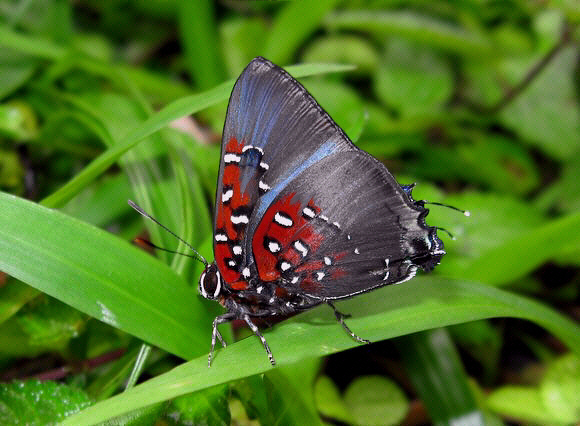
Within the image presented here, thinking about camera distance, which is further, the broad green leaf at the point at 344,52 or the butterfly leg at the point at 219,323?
the broad green leaf at the point at 344,52

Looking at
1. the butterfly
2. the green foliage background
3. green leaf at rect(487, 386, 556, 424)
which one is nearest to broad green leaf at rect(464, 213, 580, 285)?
the green foliage background

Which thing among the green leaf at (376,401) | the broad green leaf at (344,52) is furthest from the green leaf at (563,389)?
the broad green leaf at (344,52)

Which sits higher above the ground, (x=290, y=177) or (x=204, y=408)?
(x=290, y=177)

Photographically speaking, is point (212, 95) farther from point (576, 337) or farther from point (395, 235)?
point (576, 337)

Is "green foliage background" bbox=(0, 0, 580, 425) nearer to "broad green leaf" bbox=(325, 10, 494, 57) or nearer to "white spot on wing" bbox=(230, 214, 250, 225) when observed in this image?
"broad green leaf" bbox=(325, 10, 494, 57)

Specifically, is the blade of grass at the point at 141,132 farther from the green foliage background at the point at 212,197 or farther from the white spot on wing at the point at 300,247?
the white spot on wing at the point at 300,247

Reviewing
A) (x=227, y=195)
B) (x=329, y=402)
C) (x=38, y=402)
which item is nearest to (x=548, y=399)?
(x=329, y=402)

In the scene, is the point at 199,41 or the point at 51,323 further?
the point at 199,41

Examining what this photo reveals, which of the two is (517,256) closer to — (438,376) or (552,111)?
(438,376)
